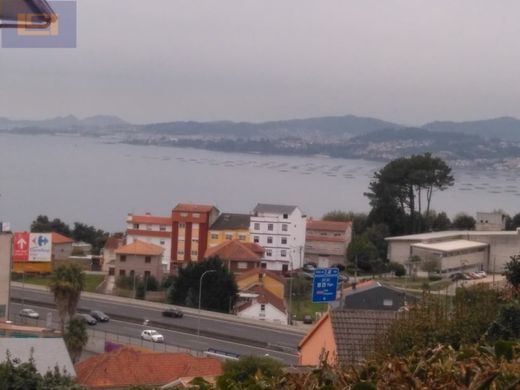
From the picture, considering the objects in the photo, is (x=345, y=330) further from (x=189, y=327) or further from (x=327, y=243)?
(x=327, y=243)

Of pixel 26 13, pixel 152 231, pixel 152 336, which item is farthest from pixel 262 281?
Answer: pixel 26 13

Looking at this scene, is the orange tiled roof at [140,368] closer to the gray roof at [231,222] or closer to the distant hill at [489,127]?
the gray roof at [231,222]

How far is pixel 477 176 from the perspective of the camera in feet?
343

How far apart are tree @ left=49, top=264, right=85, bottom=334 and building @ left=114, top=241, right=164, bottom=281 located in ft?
29.6

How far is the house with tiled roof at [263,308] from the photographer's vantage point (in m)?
18.8

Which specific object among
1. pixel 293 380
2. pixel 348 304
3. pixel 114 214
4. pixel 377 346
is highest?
pixel 293 380

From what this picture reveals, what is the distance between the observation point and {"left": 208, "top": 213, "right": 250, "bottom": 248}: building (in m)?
26.1

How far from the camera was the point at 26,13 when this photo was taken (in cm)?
259

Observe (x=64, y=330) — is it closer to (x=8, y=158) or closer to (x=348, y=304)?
(x=348, y=304)

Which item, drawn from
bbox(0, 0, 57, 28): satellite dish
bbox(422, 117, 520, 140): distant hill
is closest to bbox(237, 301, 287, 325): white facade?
bbox(0, 0, 57, 28): satellite dish

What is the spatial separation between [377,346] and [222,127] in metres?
155

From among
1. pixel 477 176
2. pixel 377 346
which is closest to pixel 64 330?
pixel 377 346

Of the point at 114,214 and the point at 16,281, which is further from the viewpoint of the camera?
the point at 114,214

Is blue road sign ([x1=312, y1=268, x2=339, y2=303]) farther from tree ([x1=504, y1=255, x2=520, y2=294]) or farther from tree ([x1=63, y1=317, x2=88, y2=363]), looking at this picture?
tree ([x1=504, y1=255, x2=520, y2=294])
